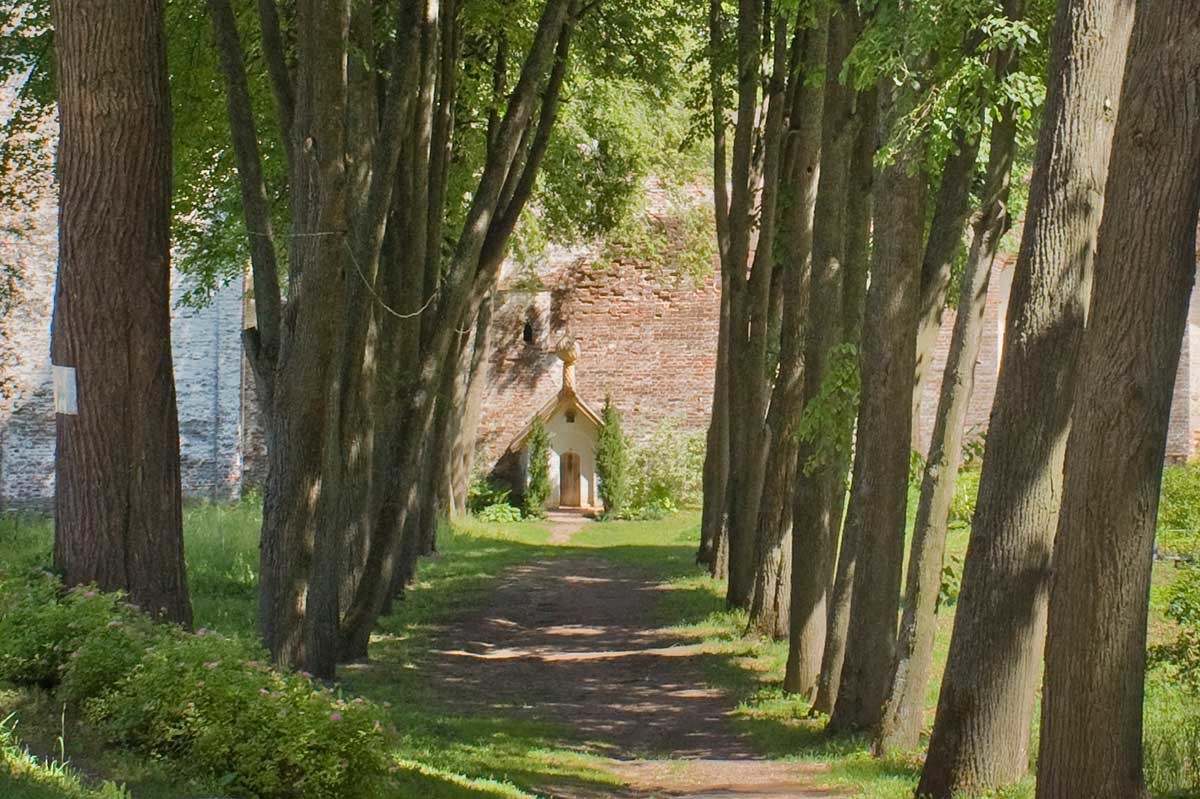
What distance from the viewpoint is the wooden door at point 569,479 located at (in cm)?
4275

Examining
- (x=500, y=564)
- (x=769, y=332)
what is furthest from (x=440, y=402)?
(x=500, y=564)

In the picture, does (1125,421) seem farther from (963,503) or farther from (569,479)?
(569,479)

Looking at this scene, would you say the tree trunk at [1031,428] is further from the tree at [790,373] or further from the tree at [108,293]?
the tree at [790,373]

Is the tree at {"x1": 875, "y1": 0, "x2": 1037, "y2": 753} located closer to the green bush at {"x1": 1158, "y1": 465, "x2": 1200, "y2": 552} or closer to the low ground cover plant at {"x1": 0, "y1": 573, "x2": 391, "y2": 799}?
the low ground cover plant at {"x1": 0, "y1": 573, "x2": 391, "y2": 799}

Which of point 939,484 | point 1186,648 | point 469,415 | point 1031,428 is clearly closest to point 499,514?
point 469,415

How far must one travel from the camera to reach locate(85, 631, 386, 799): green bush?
7.28m

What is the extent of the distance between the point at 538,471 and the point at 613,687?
25.4 meters

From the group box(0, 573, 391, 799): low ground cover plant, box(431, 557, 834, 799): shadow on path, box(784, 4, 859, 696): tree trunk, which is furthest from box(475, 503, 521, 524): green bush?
box(0, 573, 391, 799): low ground cover plant

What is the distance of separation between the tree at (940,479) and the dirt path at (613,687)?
784mm

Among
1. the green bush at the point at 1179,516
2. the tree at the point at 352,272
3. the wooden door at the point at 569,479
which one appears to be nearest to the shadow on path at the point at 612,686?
the tree at the point at 352,272

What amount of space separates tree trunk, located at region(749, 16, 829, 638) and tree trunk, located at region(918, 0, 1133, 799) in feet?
19.8

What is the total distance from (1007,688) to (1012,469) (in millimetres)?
1256

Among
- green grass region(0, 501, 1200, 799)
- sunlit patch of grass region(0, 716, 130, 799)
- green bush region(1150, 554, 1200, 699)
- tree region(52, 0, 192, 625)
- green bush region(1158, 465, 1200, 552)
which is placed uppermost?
tree region(52, 0, 192, 625)

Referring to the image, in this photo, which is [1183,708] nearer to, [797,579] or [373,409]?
[797,579]
